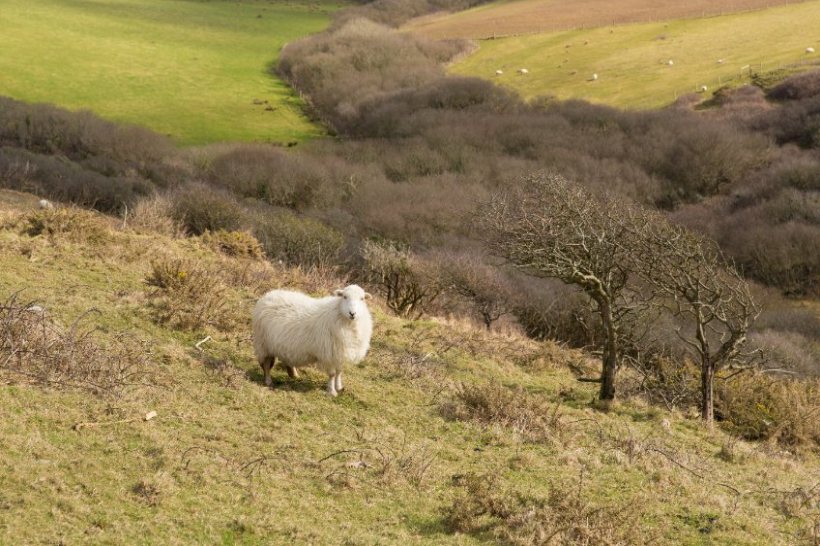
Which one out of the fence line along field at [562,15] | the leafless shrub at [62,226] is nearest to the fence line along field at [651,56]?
the fence line along field at [562,15]

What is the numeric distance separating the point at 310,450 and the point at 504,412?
359cm

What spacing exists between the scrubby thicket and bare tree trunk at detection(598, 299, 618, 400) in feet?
27.0

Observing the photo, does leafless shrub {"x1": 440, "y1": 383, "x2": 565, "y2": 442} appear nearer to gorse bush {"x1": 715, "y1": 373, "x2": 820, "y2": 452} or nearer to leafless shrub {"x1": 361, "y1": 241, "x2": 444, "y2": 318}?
gorse bush {"x1": 715, "y1": 373, "x2": 820, "y2": 452}

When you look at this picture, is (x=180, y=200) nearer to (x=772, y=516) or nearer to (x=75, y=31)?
(x=772, y=516)

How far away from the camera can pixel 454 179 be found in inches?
2243

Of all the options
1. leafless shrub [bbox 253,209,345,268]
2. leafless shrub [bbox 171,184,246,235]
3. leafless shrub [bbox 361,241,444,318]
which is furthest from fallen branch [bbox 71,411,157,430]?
leafless shrub [bbox 171,184,246,235]

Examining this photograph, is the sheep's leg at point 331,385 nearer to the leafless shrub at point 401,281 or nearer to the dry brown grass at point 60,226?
the dry brown grass at point 60,226

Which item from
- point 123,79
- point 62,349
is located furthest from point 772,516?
point 123,79

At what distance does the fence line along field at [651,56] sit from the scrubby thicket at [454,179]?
5.47 m

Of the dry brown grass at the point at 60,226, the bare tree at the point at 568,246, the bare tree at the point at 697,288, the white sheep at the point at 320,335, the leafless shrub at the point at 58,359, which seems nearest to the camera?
the leafless shrub at the point at 58,359

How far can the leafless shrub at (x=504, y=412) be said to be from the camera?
12.0 meters

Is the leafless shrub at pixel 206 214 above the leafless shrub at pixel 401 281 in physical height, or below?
above

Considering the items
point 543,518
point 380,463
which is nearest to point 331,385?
point 380,463

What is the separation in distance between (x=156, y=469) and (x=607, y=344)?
8.93 meters
